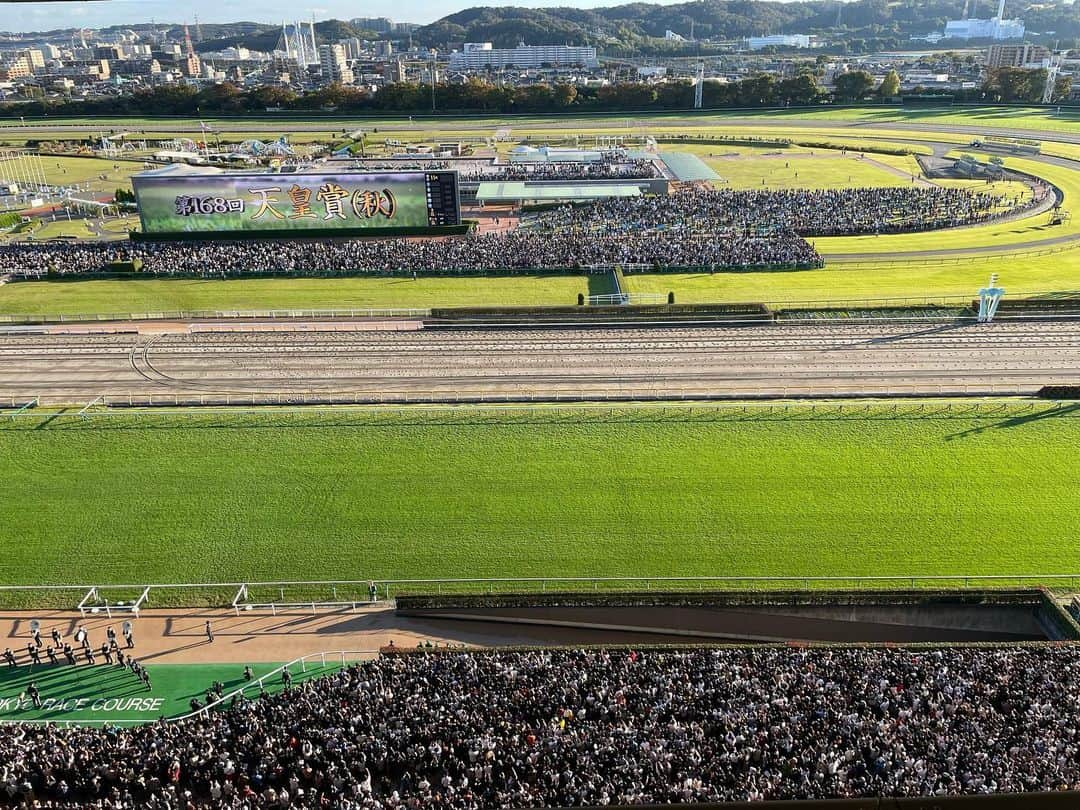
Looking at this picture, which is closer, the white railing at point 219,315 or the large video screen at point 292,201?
the white railing at point 219,315

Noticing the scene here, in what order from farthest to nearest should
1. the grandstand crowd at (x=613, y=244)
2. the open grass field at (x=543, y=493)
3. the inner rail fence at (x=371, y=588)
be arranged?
the grandstand crowd at (x=613, y=244)
the open grass field at (x=543, y=493)
the inner rail fence at (x=371, y=588)

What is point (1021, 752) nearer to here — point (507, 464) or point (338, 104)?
point (507, 464)

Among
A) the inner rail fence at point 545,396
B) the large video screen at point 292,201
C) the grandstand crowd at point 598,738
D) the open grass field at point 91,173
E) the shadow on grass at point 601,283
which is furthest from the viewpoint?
the open grass field at point 91,173

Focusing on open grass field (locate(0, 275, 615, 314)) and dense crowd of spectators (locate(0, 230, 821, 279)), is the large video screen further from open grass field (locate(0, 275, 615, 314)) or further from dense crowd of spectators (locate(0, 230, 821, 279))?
open grass field (locate(0, 275, 615, 314))

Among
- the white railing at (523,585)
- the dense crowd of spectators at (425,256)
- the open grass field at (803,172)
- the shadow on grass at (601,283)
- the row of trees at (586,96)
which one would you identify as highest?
the row of trees at (586,96)

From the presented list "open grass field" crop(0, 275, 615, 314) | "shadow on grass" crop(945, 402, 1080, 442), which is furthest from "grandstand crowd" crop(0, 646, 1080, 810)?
"open grass field" crop(0, 275, 615, 314)

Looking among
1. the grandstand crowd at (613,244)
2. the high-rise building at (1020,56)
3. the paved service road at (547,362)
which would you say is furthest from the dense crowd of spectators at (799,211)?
the high-rise building at (1020,56)

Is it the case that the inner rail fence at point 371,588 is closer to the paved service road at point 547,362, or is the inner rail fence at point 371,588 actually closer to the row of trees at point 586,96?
the paved service road at point 547,362

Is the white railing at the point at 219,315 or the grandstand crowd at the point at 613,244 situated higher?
the grandstand crowd at the point at 613,244
